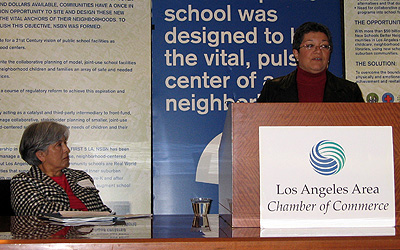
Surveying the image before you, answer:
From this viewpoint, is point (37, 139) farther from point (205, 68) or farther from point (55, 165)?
point (205, 68)

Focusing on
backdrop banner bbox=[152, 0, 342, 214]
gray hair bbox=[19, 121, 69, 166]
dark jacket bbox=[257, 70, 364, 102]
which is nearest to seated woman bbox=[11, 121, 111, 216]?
gray hair bbox=[19, 121, 69, 166]

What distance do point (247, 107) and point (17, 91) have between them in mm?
2991

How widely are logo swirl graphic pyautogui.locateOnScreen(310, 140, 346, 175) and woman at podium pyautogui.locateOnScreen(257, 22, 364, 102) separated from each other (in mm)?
1750

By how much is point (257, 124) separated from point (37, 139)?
220cm

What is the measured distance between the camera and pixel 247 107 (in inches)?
48.2

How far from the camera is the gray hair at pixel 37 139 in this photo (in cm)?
302

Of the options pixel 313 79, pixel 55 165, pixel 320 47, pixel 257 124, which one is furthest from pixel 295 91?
pixel 257 124

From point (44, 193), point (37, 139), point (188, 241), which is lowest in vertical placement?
point (44, 193)

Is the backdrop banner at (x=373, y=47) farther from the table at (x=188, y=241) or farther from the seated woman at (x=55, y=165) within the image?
the table at (x=188, y=241)

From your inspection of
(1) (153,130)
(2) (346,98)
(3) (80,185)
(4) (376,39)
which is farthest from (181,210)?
(4) (376,39)

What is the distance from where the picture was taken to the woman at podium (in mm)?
2959

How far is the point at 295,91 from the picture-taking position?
2994mm

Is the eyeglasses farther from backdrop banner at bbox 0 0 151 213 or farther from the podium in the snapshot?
the podium

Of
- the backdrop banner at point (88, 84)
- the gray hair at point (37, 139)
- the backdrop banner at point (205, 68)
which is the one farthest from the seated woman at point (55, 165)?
the backdrop banner at point (205, 68)
